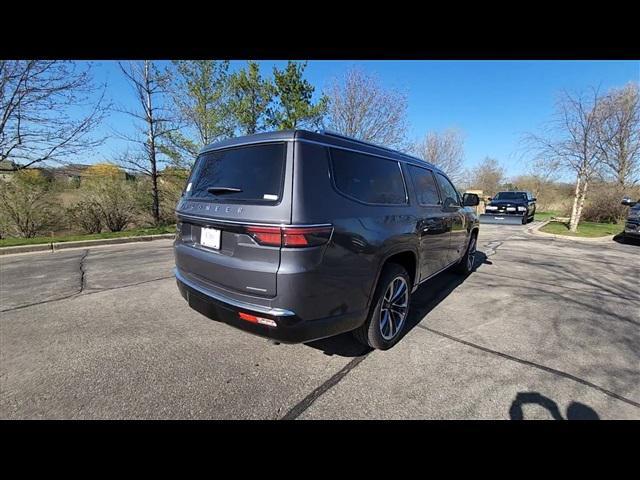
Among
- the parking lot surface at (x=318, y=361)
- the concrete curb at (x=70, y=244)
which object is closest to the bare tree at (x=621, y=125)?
the parking lot surface at (x=318, y=361)

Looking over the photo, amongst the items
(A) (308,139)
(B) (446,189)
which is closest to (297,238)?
(A) (308,139)

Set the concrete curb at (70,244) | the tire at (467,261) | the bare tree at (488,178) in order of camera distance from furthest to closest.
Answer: the bare tree at (488,178), the concrete curb at (70,244), the tire at (467,261)

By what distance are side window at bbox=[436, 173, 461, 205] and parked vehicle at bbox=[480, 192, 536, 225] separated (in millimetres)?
13778

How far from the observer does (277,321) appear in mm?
1902

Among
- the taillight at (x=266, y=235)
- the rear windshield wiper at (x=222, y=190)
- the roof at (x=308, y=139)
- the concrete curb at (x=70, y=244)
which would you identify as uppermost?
the roof at (x=308, y=139)

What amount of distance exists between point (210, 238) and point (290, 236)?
84 centimetres

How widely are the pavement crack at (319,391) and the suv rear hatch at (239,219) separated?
887mm

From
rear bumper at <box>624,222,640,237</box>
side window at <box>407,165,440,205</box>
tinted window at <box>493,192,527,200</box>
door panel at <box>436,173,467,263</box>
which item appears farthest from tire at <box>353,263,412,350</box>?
tinted window at <box>493,192,527,200</box>

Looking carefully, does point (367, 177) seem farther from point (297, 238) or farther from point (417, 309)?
point (417, 309)

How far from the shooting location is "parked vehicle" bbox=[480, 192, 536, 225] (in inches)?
615

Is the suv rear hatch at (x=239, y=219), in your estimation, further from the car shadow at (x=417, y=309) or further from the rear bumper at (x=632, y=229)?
the rear bumper at (x=632, y=229)

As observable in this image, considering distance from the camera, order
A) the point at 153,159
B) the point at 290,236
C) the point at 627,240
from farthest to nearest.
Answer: the point at 153,159
the point at 627,240
the point at 290,236

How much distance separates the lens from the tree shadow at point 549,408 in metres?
1.99
